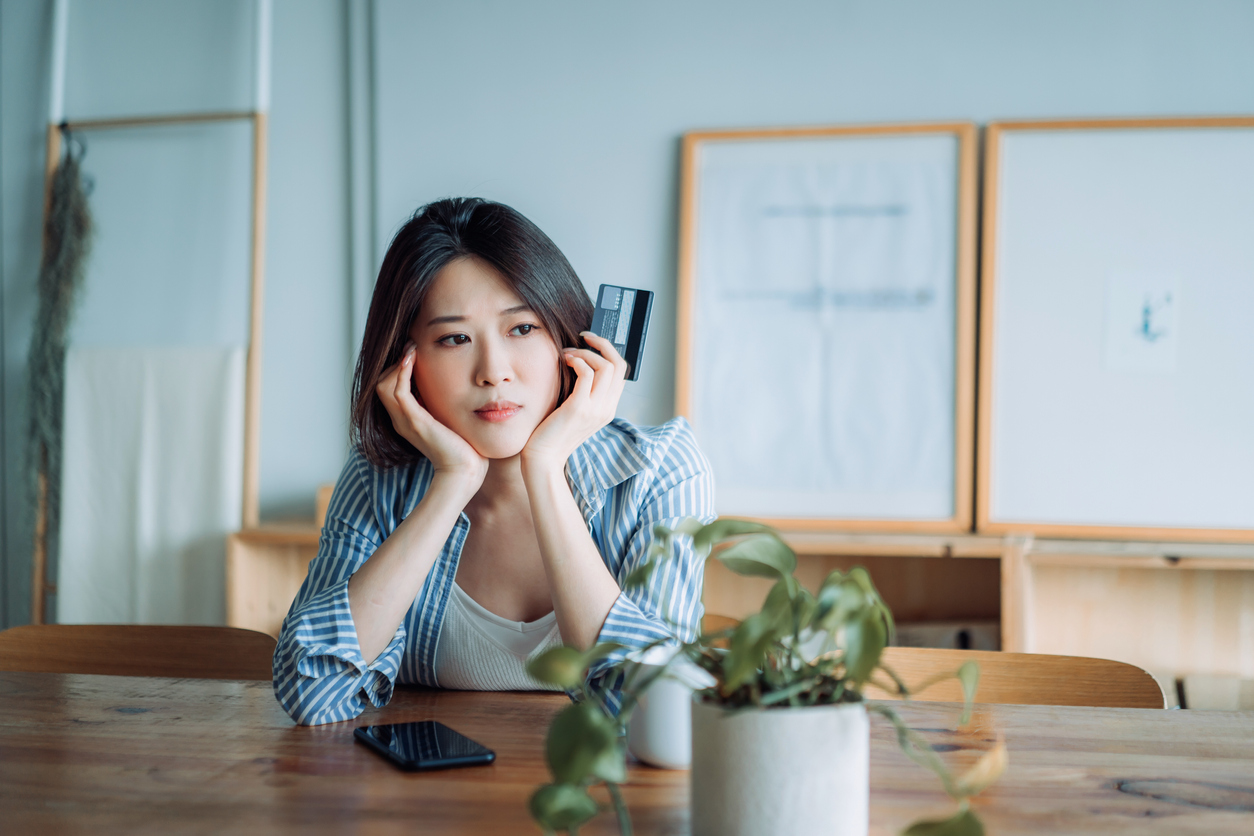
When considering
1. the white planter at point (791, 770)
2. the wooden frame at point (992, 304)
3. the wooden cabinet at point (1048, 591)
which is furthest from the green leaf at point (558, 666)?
the wooden frame at point (992, 304)

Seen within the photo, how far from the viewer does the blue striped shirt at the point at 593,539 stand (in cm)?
106

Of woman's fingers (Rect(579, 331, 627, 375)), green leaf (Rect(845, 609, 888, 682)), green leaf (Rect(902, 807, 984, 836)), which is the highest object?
woman's fingers (Rect(579, 331, 627, 375))

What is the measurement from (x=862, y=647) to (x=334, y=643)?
680mm

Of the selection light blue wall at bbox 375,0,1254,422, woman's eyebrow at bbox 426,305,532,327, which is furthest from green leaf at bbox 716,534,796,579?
light blue wall at bbox 375,0,1254,422

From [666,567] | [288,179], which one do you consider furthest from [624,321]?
[288,179]

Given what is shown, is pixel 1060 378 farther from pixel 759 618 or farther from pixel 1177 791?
pixel 759 618

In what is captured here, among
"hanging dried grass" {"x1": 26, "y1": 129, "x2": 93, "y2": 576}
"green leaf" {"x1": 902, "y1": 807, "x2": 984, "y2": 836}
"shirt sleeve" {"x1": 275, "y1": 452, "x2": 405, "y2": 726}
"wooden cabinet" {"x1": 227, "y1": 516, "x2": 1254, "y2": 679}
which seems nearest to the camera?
"green leaf" {"x1": 902, "y1": 807, "x2": 984, "y2": 836}

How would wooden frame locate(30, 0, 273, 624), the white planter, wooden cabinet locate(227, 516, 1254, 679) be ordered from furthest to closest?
wooden frame locate(30, 0, 273, 624) → wooden cabinet locate(227, 516, 1254, 679) → the white planter

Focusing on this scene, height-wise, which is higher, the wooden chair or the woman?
the woman

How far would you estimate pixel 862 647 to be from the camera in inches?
21.7

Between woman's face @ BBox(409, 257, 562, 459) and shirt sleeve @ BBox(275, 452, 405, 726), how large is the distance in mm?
180

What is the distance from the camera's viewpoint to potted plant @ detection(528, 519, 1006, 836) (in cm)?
56

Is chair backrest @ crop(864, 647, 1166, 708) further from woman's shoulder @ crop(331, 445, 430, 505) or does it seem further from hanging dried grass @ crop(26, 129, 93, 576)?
hanging dried grass @ crop(26, 129, 93, 576)

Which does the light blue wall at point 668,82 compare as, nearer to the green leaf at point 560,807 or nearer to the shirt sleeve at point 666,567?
the shirt sleeve at point 666,567
